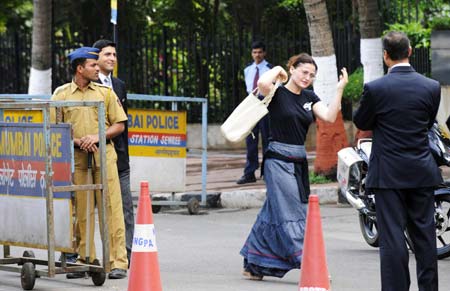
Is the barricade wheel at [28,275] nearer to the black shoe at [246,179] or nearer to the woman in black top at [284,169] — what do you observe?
the woman in black top at [284,169]

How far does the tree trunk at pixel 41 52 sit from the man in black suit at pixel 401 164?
43.7ft

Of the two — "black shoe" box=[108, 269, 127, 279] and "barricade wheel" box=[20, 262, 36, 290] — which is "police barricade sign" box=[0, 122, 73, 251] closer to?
"barricade wheel" box=[20, 262, 36, 290]

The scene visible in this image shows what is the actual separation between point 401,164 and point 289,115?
195cm

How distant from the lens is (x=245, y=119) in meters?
9.66

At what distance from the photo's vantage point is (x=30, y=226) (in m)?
9.56

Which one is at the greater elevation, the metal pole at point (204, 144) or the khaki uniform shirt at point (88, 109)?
the khaki uniform shirt at point (88, 109)

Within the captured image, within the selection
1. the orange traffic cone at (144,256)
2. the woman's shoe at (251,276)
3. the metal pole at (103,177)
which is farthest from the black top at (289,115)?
the orange traffic cone at (144,256)

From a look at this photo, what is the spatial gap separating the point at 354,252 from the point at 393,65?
12.7 ft

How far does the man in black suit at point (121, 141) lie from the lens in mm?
10297

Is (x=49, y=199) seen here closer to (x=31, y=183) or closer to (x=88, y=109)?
(x=31, y=183)

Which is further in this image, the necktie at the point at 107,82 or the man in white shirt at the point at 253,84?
the man in white shirt at the point at 253,84

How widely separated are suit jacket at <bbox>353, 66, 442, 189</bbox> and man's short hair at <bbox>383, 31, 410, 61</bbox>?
0.08 meters

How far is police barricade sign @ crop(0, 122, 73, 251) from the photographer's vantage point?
9344 millimetres

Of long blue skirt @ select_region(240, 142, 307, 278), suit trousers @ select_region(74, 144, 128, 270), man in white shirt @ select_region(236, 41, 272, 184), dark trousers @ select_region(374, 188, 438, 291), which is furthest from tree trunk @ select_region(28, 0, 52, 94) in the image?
dark trousers @ select_region(374, 188, 438, 291)
